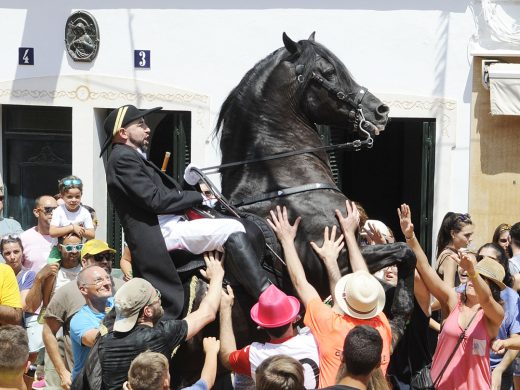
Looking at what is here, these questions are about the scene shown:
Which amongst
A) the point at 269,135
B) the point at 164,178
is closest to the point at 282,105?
the point at 269,135

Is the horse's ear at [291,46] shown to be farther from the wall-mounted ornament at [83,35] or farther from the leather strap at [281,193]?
the wall-mounted ornament at [83,35]

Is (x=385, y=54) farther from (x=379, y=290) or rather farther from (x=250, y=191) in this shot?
(x=379, y=290)

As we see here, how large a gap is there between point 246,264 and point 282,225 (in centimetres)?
44

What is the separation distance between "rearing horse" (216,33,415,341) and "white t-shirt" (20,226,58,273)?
3.48m

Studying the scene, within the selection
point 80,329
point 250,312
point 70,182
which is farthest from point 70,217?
point 250,312

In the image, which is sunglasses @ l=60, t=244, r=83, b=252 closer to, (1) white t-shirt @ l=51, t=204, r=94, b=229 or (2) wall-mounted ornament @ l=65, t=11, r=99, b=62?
(1) white t-shirt @ l=51, t=204, r=94, b=229

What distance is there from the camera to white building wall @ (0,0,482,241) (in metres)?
13.0

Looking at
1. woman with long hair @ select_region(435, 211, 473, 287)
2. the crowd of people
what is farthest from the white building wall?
the crowd of people

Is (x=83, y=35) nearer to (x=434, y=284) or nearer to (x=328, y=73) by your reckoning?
(x=328, y=73)

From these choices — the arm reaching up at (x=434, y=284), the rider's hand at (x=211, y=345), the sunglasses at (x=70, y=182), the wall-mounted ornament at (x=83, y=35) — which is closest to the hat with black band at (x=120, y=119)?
the rider's hand at (x=211, y=345)

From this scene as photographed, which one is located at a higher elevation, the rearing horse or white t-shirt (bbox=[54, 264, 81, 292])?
the rearing horse

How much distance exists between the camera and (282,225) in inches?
303

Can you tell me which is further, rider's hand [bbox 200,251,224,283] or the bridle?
the bridle

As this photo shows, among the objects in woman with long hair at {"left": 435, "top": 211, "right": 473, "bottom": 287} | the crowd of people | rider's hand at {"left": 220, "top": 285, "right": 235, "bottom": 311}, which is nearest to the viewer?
the crowd of people
